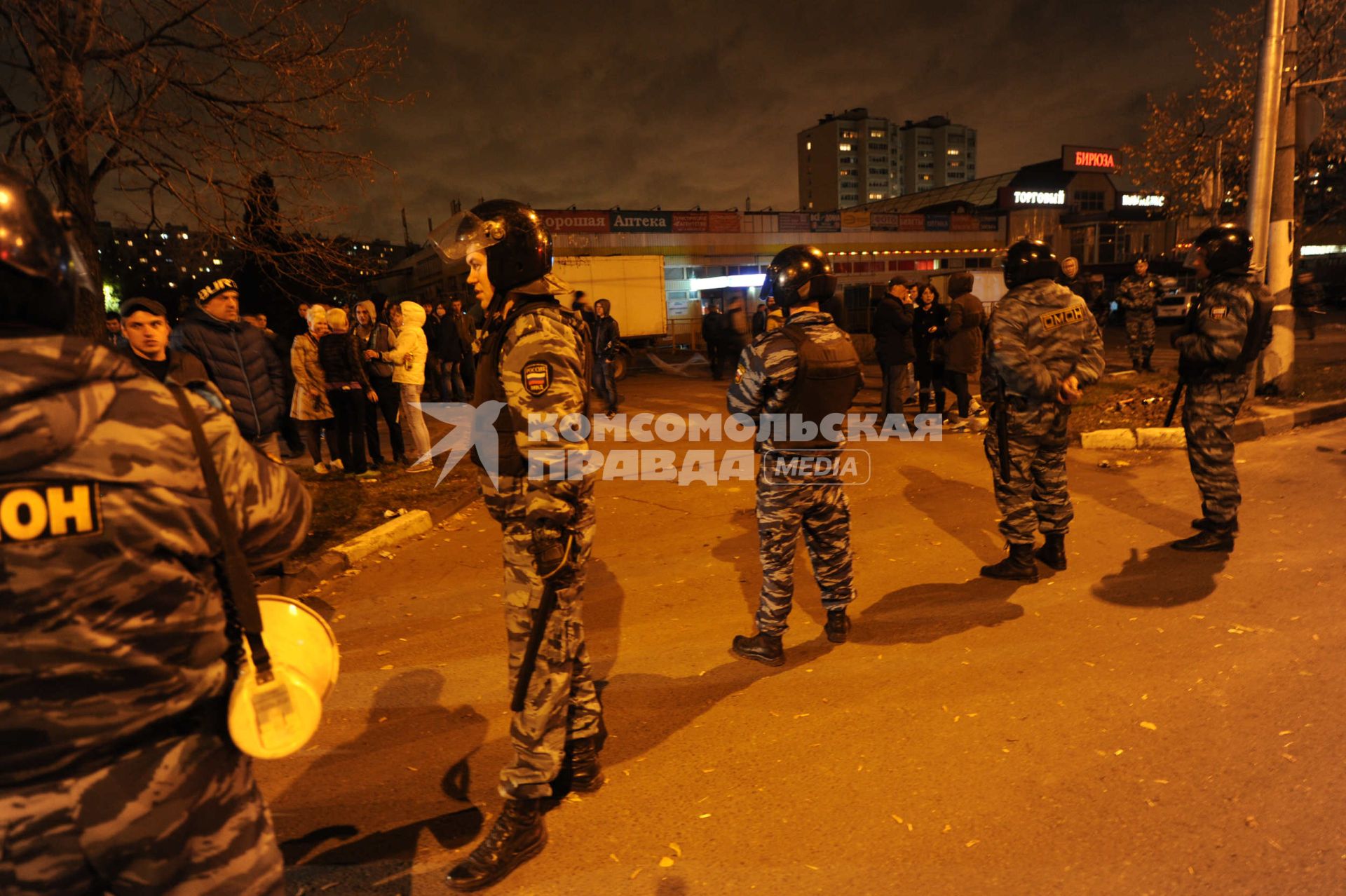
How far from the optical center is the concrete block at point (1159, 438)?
335 inches

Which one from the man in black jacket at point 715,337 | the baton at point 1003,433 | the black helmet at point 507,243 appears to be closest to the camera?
the black helmet at point 507,243

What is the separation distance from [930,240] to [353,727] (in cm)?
4069

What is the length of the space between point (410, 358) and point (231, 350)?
2.86m

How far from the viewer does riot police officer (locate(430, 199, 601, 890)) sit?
268 centimetres

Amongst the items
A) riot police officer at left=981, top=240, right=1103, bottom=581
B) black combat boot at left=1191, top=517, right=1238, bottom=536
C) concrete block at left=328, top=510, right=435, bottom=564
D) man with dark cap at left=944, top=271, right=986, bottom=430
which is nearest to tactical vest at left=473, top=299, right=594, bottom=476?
riot police officer at left=981, top=240, right=1103, bottom=581

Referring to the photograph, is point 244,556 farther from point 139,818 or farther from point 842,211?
point 842,211

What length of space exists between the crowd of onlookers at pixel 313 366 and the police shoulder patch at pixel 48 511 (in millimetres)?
2023

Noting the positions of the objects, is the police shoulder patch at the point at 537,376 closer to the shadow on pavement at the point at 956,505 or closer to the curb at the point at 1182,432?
the shadow on pavement at the point at 956,505

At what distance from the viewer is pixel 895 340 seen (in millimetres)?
10133

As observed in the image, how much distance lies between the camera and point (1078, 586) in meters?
4.96

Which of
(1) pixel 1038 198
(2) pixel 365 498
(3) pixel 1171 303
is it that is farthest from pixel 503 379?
(1) pixel 1038 198

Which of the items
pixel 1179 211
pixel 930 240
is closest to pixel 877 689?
pixel 1179 211

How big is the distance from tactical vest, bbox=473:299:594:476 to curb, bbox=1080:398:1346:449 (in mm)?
7541

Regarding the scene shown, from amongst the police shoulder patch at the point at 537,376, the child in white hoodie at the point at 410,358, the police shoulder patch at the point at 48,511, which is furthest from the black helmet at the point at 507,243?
the child in white hoodie at the point at 410,358
